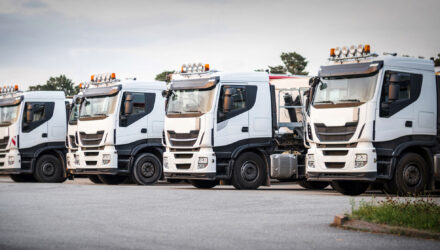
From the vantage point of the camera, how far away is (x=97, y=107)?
22.8 metres

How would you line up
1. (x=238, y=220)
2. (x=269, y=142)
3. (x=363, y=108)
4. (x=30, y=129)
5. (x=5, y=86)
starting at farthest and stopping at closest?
1. (x=5, y=86)
2. (x=30, y=129)
3. (x=269, y=142)
4. (x=363, y=108)
5. (x=238, y=220)

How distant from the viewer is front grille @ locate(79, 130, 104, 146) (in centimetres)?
2244

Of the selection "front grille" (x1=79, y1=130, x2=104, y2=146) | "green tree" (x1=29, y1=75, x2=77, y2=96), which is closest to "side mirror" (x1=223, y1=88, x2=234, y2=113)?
"front grille" (x1=79, y1=130, x2=104, y2=146)

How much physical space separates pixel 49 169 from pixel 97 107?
12.8 ft

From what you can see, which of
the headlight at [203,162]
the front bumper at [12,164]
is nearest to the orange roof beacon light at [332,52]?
the headlight at [203,162]

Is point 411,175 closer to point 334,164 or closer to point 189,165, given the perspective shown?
point 334,164

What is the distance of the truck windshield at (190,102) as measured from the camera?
19.5 meters

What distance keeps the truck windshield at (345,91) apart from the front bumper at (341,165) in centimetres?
103

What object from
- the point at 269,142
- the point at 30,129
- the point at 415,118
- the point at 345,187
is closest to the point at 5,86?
the point at 30,129

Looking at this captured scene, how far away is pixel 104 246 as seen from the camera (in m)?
8.84

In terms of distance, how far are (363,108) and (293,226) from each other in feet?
20.3

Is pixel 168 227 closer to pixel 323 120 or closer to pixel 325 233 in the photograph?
pixel 325 233

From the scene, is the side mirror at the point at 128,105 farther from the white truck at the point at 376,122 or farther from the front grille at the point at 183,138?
the white truck at the point at 376,122

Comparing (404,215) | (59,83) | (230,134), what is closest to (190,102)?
(230,134)
